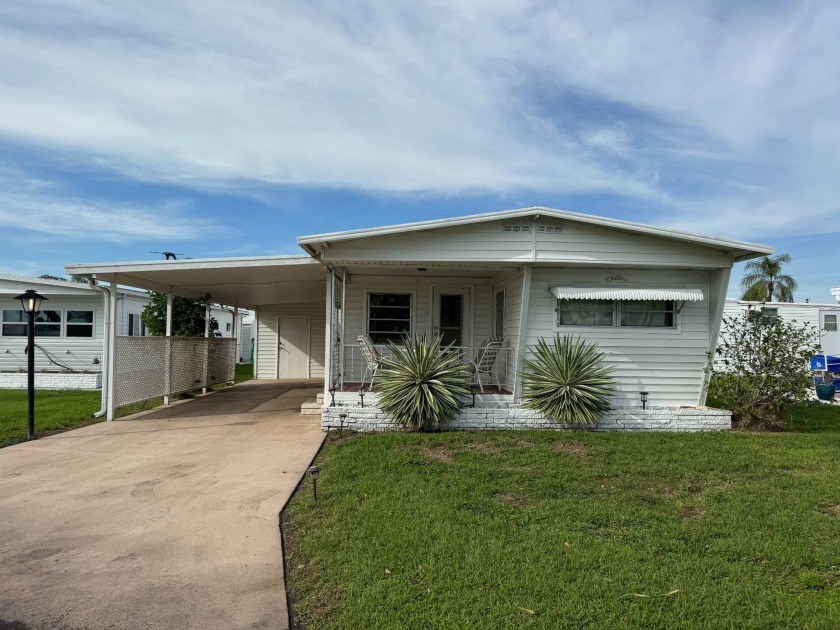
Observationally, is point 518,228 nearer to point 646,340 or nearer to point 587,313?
point 587,313

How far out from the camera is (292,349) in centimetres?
1962

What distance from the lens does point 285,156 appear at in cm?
1655

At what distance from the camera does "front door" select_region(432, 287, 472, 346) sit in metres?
11.7

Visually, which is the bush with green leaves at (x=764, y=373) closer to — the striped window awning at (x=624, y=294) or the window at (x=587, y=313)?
the striped window awning at (x=624, y=294)

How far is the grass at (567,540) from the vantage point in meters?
3.31

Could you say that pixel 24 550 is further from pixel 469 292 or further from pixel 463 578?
pixel 469 292

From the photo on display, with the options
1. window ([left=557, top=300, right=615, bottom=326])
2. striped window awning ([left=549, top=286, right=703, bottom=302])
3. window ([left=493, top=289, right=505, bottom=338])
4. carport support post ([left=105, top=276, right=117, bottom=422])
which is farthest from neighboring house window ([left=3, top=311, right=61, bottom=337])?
striped window awning ([left=549, top=286, right=703, bottom=302])

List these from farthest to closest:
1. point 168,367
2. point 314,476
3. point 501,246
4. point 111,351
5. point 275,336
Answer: point 275,336
point 168,367
point 111,351
point 501,246
point 314,476

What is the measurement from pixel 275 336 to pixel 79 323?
568 centimetres

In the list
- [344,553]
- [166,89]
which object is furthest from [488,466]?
[166,89]

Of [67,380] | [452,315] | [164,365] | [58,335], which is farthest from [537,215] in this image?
[58,335]

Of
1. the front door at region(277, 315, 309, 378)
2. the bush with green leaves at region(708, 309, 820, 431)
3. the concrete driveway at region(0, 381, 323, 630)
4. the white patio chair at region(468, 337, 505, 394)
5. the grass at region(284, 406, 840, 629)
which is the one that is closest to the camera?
the grass at region(284, 406, 840, 629)

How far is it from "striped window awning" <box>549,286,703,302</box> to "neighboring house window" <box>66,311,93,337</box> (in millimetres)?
14233

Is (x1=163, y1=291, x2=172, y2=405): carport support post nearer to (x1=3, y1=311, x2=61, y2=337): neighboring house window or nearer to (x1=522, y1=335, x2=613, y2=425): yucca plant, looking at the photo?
(x1=3, y1=311, x2=61, y2=337): neighboring house window
